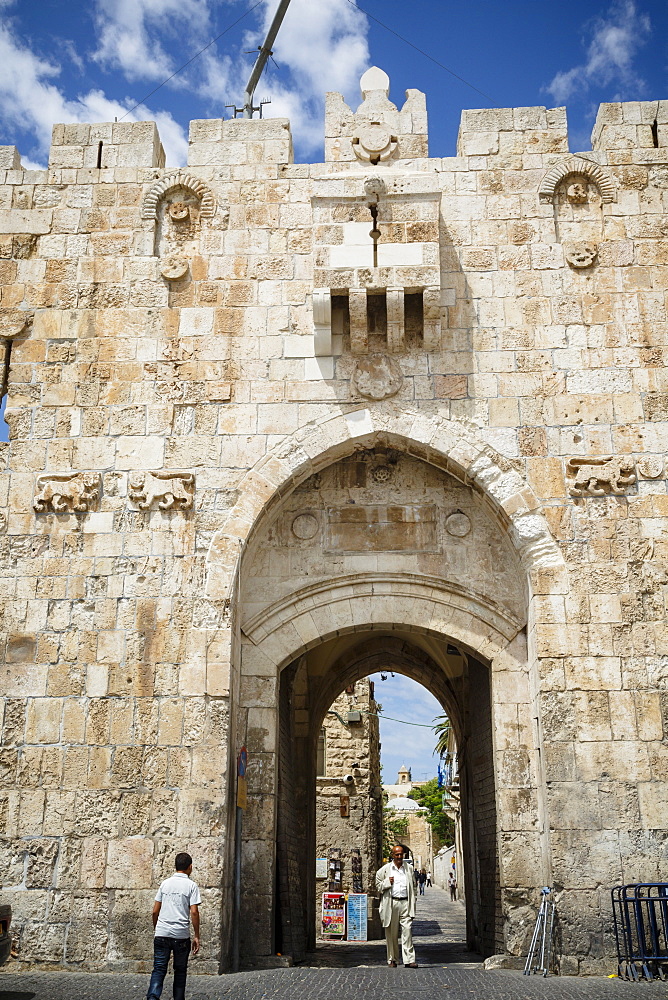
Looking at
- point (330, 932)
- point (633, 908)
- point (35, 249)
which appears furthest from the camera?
point (330, 932)

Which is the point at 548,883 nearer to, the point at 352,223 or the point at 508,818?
the point at 508,818

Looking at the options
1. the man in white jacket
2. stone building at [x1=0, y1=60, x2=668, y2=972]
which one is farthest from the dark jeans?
the man in white jacket

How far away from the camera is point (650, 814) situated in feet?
22.9

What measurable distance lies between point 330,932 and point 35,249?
33.1 ft

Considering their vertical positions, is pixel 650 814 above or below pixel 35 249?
below

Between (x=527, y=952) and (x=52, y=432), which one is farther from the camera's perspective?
(x=52, y=432)

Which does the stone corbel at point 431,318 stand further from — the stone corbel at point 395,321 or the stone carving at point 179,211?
the stone carving at point 179,211

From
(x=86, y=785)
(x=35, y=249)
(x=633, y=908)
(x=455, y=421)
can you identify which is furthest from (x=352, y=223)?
(x=633, y=908)

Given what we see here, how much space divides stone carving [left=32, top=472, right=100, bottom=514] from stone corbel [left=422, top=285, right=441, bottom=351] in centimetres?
303

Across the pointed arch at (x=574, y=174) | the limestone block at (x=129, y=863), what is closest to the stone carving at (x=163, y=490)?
the limestone block at (x=129, y=863)

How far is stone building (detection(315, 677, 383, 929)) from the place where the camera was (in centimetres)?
1552

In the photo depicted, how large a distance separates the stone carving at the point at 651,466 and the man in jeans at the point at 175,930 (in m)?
4.75

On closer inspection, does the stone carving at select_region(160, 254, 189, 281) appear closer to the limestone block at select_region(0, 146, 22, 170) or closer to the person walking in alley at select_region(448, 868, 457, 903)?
the limestone block at select_region(0, 146, 22, 170)

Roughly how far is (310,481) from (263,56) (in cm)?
885
